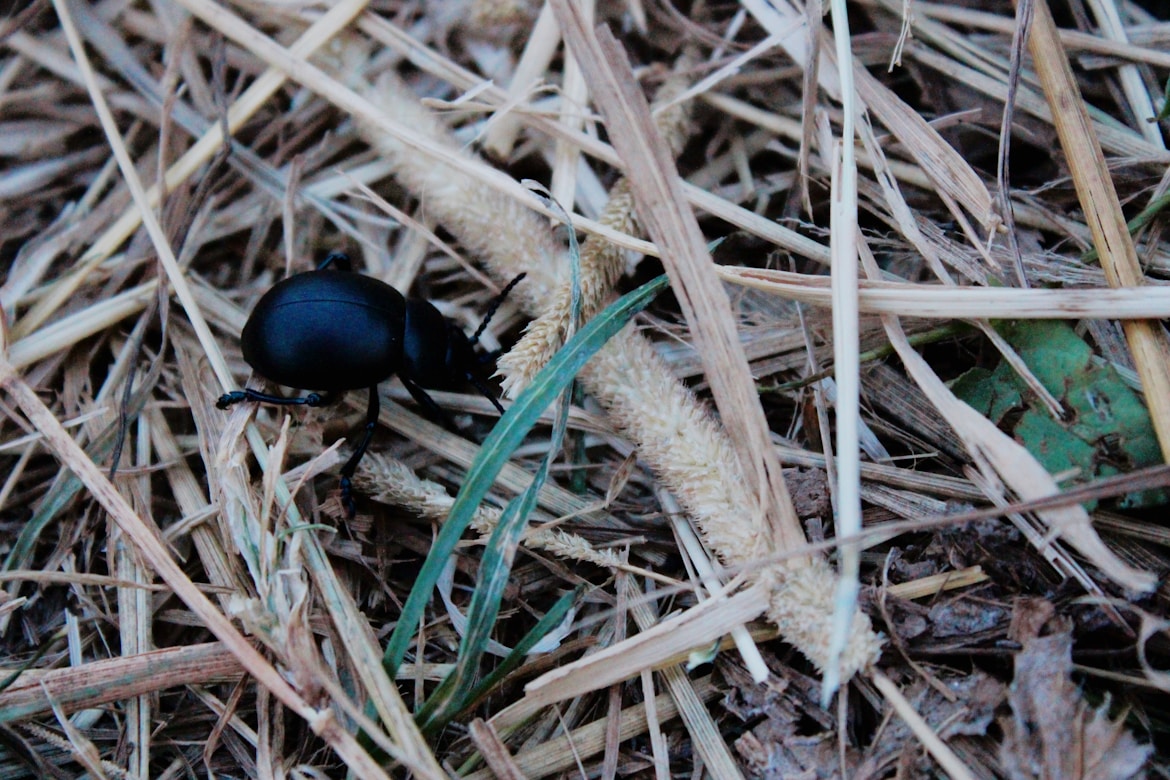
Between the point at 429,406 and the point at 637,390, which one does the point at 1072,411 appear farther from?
the point at 429,406

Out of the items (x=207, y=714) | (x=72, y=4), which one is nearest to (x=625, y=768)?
(x=207, y=714)

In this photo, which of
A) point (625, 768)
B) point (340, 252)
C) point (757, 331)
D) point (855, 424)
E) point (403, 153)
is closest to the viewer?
point (855, 424)

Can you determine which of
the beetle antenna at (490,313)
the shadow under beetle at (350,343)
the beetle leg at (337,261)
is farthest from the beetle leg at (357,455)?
the beetle leg at (337,261)

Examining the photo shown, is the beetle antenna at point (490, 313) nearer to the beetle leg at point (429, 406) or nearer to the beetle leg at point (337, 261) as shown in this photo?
the beetle leg at point (429, 406)

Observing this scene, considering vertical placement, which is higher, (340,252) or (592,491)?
(340,252)

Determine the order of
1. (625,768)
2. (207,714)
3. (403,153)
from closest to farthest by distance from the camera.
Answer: (625,768) < (207,714) < (403,153)

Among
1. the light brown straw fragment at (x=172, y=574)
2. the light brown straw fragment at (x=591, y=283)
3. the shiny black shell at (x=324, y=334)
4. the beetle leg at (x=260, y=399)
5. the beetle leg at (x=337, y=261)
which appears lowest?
the light brown straw fragment at (x=172, y=574)

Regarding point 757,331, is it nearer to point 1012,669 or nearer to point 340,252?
point 1012,669
